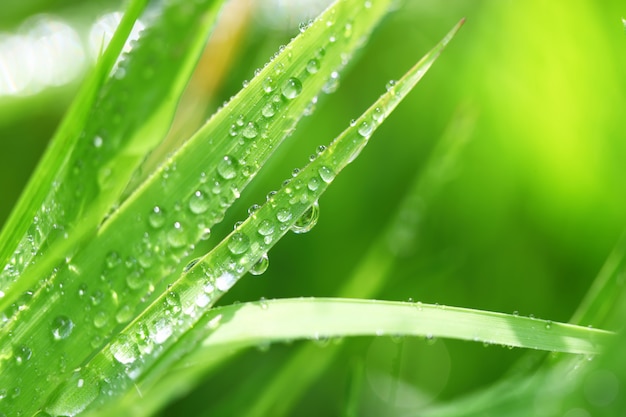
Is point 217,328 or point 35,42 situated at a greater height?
point 35,42

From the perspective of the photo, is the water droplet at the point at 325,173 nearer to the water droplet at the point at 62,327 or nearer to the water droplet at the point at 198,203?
the water droplet at the point at 198,203

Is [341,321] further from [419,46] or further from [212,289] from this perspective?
[419,46]

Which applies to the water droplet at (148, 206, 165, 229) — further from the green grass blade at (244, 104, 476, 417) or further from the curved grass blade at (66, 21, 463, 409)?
the green grass blade at (244, 104, 476, 417)

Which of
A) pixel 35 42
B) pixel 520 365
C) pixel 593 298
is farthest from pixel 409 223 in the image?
pixel 35 42

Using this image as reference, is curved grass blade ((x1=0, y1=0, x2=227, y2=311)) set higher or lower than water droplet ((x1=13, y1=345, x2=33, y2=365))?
higher

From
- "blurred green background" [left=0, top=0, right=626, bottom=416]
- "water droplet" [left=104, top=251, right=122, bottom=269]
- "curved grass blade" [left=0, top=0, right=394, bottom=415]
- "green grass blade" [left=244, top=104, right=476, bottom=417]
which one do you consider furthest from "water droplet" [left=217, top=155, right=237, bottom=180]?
"blurred green background" [left=0, top=0, right=626, bottom=416]

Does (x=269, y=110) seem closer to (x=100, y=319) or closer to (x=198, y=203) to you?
(x=198, y=203)
